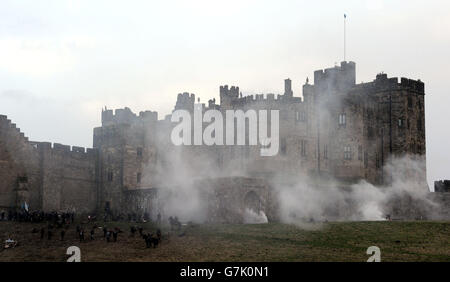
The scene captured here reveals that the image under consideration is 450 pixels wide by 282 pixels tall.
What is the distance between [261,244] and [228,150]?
29352mm

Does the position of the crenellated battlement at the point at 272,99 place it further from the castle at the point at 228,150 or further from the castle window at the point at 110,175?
the castle window at the point at 110,175

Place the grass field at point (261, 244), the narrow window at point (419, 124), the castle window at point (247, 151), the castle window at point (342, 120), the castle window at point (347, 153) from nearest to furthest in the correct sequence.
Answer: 1. the grass field at point (261, 244)
2. the castle window at point (247, 151)
3. the castle window at point (347, 153)
4. the castle window at point (342, 120)
5. the narrow window at point (419, 124)

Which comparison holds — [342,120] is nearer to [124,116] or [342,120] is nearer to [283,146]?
[283,146]

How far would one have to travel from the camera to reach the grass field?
43969mm

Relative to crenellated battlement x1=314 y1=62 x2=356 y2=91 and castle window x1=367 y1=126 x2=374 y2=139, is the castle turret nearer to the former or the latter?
crenellated battlement x1=314 y1=62 x2=356 y2=91

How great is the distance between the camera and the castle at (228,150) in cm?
7000

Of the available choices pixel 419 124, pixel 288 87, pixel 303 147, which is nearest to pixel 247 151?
pixel 303 147

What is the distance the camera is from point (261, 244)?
156 feet

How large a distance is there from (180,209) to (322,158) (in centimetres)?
2014

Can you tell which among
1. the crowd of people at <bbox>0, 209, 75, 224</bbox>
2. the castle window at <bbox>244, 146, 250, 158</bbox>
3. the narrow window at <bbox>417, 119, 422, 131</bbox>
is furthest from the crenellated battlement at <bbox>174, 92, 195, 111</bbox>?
the narrow window at <bbox>417, 119, 422, 131</bbox>

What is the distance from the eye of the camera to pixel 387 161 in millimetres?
79125

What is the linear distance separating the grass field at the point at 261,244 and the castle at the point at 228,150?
14506 mm

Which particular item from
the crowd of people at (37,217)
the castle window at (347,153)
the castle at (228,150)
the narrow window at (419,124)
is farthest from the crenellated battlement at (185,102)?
the narrow window at (419,124)

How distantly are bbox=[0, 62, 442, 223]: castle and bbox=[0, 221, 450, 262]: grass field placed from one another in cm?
1451
